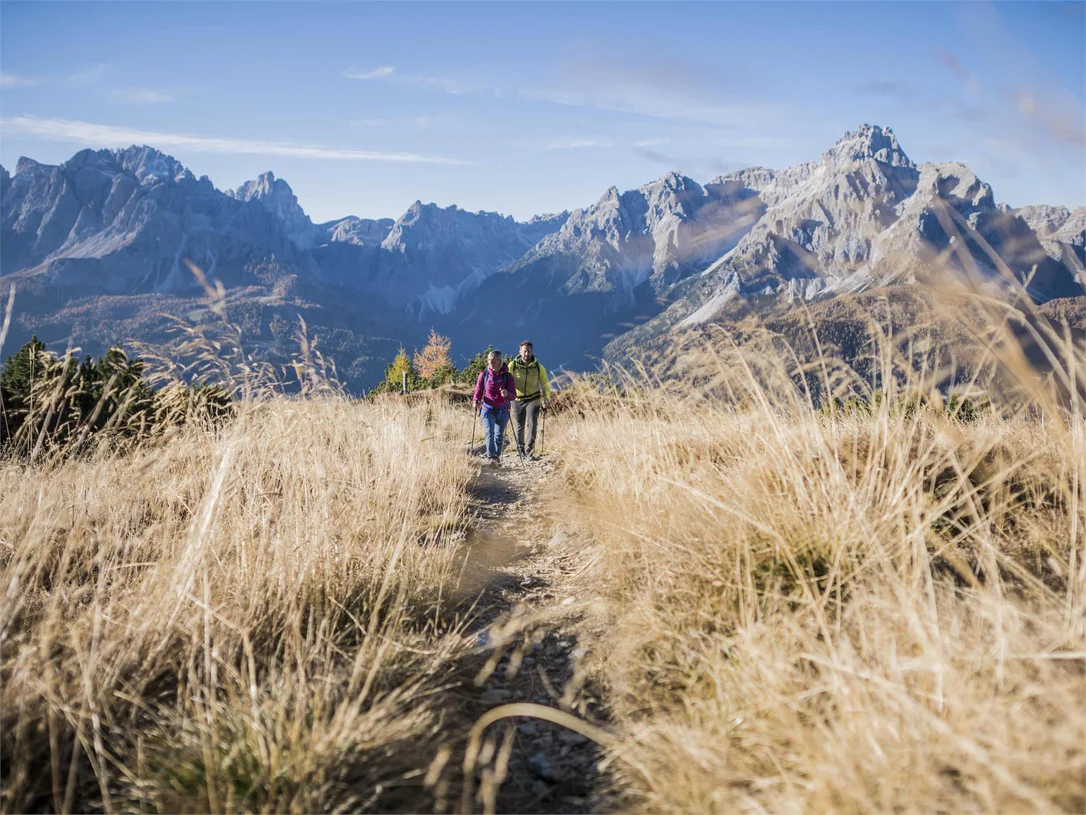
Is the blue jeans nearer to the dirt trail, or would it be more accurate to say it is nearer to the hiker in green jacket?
the hiker in green jacket

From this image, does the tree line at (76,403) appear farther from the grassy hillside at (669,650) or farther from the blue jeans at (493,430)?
the blue jeans at (493,430)

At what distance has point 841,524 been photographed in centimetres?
258

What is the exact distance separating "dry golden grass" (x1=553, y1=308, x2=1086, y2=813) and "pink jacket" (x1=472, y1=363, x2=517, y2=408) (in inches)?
274

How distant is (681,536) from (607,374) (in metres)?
3.92

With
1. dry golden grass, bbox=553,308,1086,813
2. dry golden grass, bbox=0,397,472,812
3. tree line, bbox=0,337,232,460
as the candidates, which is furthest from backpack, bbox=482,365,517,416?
dry golden grass, bbox=553,308,1086,813

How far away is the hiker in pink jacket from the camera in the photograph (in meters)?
11.0

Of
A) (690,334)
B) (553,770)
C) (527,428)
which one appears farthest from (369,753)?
(527,428)

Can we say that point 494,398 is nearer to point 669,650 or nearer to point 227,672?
point 669,650

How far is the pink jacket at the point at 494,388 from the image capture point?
10961mm

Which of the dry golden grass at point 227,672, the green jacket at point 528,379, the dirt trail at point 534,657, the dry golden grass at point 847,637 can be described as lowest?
the dirt trail at point 534,657

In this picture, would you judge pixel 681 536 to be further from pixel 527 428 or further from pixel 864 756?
pixel 527 428

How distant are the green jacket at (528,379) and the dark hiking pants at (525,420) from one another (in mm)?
111

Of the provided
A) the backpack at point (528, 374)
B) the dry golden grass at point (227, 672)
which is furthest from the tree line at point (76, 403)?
the backpack at point (528, 374)

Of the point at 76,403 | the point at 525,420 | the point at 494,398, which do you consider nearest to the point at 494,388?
the point at 494,398
